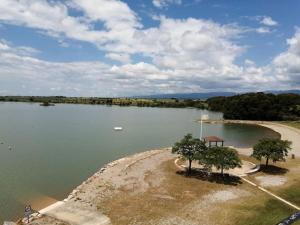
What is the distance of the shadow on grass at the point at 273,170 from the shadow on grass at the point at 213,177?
5.30 m

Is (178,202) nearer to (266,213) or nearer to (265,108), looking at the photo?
(266,213)

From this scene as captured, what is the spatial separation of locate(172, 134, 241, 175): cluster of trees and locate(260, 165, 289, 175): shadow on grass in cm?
485

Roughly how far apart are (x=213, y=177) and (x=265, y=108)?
283 ft

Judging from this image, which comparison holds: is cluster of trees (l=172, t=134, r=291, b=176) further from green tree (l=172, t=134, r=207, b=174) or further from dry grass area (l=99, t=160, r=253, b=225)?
dry grass area (l=99, t=160, r=253, b=225)

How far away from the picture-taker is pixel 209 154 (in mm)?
36281

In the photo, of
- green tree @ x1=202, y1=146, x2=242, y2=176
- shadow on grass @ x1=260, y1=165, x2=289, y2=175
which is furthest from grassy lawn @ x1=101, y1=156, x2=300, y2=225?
shadow on grass @ x1=260, y1=165, x2=289, y2=175

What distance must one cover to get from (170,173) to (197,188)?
6.09 metres

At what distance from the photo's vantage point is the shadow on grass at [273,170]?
3937 centimetres

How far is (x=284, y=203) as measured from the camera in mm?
28734

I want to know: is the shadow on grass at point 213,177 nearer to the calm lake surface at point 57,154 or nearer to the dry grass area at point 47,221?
the calm lake surface at point 57,154

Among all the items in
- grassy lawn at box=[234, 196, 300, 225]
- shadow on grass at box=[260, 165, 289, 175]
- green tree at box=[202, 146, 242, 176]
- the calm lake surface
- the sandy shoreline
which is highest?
green tree at box=[202, 146, 242, 176]

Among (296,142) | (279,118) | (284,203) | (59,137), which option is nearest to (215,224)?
(284,203)

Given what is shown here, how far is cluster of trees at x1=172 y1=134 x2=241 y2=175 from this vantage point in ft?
115

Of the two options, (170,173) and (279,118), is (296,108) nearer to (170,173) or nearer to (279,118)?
(279,118)
